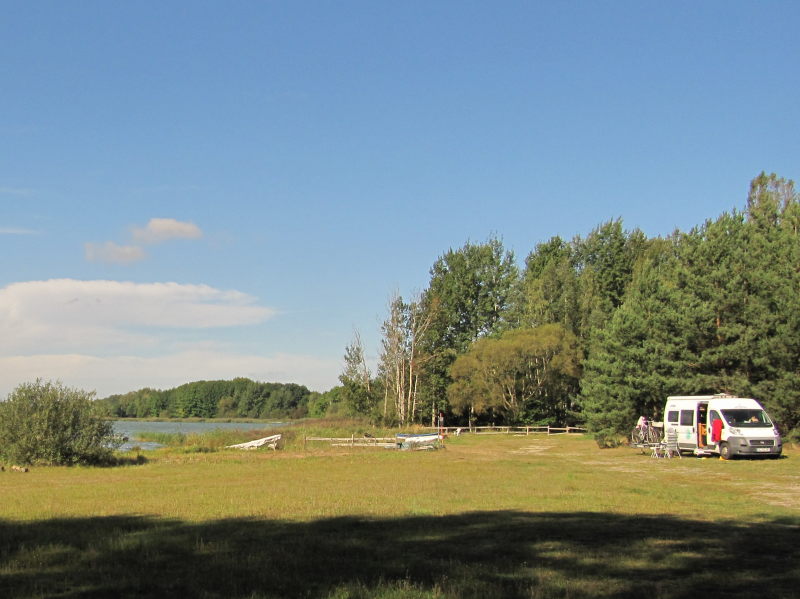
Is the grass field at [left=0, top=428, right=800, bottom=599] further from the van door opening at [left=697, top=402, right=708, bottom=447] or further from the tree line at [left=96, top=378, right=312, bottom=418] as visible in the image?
the tree line at [left=96, top=378, right=312, bottom=418]

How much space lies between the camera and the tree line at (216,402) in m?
175

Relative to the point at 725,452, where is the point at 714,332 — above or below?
above

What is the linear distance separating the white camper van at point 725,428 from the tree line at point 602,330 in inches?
299

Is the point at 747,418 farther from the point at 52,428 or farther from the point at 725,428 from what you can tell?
the point at 52,428

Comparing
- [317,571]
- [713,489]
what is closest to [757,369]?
[713,489]

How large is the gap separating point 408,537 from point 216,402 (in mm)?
174286

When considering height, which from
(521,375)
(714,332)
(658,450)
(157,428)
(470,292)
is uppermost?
(470,292)

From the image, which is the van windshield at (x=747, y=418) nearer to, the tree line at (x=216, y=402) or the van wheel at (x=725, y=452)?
the van wheel at (x=725, y=452)

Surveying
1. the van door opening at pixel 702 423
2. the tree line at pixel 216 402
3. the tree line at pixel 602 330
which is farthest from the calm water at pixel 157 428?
the tree line at pixel 216 402

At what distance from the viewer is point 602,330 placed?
48.8 m

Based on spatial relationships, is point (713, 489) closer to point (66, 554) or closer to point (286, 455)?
point (66, 554)

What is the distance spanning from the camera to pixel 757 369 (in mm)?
39656

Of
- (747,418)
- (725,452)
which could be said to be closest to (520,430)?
(747,418)

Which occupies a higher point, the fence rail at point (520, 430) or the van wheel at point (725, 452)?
the van wheel at point (725, 452)
